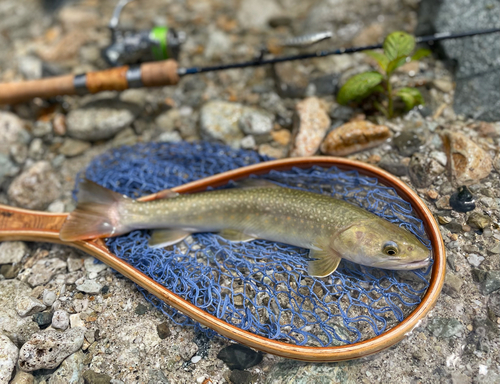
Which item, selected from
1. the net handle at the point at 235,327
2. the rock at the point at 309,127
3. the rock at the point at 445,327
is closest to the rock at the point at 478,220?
the net handle at the point at 235,327

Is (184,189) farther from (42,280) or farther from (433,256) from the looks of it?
(433,256)

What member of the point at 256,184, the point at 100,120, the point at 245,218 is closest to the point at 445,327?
the point at 245,218

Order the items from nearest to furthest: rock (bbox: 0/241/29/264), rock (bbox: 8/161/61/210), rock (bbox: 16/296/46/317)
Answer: rock (bbox: 16/296/46/317), rock (bbox: 0/241/29/264), rock (bbox: 8/161/61/210)

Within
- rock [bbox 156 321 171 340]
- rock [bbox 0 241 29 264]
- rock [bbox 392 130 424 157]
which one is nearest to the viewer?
rock [bbox 156 321 171 340]

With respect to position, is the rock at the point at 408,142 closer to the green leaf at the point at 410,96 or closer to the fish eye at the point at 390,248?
the green leaf at the point at 410,96

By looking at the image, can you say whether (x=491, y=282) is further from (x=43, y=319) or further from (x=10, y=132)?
(x=10, y=132)

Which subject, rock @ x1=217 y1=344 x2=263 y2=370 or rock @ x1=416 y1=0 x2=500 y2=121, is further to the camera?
rock @ x1=416 y1=0 x2=500 y2=121

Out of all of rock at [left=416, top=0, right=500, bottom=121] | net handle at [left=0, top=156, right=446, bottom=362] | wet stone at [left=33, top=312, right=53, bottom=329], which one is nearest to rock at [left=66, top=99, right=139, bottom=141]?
net handle at [left=0, top=156, right=446, bottom=362]

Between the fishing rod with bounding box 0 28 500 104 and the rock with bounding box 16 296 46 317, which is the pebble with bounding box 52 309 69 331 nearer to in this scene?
the rock with bounding box 16 296 46 317

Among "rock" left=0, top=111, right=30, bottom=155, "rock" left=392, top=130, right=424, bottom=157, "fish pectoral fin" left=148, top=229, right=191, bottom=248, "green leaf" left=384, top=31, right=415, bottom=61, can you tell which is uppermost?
"green leaf" left=384, top=31, right=415, bottom=61
